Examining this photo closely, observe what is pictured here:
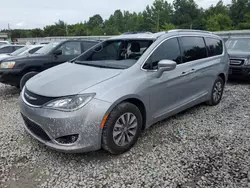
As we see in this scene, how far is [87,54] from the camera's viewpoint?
3.94 meters

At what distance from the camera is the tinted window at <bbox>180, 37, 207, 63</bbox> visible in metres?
3.86

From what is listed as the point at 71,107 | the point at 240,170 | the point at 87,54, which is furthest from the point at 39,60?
the point at 240,170

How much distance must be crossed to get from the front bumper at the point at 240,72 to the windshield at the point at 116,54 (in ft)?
15.9

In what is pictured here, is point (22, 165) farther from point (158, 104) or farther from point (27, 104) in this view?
point (158, 104)

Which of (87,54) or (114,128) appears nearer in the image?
(114,128)

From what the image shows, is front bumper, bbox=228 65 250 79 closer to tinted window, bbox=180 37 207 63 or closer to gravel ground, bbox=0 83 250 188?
tinted window, bbox=180 37 207 63

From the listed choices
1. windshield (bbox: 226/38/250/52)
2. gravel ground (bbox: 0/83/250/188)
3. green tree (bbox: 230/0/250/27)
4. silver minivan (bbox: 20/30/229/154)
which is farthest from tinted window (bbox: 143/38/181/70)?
green tree (bbox: 230/0/250/27)

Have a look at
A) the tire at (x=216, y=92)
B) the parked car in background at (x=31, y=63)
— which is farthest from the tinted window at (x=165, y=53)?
the parked car in background at (x=31, y=63)

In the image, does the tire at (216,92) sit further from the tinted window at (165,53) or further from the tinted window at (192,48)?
the tinted window at (165,53)

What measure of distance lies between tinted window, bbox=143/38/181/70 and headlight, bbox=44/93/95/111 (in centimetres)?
105

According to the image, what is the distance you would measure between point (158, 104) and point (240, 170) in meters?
1.37

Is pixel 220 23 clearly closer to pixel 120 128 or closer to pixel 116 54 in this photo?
pixel 116 54

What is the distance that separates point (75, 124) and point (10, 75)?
4110 millimetres

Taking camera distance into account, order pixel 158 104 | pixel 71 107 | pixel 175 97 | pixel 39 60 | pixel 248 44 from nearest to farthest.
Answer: pixel 71 107
pixel 158 104
pixel 175 97
pixel 39 60
pixel 248 44
